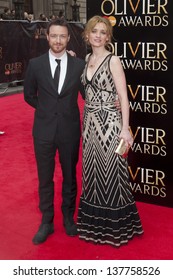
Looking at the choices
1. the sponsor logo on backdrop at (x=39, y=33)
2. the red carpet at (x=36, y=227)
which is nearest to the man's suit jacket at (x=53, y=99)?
the red carpet at (x=36, y=227)

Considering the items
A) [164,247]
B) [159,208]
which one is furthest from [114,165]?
[159,208]

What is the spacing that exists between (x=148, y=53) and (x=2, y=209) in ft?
7.14

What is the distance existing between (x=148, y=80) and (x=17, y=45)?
790 centimetres

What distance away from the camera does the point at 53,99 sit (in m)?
3.28

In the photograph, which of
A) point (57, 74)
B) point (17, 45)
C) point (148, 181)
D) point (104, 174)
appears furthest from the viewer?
point (17, 45)

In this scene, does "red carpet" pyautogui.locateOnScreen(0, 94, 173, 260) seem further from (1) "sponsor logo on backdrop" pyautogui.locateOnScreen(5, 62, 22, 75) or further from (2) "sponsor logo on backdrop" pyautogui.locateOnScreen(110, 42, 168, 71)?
(1) "sponsor logo on backdrop" pyautogui.locateOnScreen(5, 62, 22, 75)

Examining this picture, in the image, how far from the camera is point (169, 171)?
13.8 feet

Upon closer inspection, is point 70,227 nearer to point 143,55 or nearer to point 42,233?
point 42,233

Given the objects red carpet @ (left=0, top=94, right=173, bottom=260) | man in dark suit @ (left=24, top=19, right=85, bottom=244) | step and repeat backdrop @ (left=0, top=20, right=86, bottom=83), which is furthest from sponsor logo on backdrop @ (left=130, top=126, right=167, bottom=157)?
step and repeat backdrop @ (left=0, top=20, right=86, bottom=83)

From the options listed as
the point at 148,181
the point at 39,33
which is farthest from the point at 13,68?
the point at 148,181

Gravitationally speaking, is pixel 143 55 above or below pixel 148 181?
above

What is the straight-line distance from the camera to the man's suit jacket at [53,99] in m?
3.27

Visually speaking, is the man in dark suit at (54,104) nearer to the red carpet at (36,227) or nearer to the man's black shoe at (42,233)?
the man's black shoe at (42,233)
